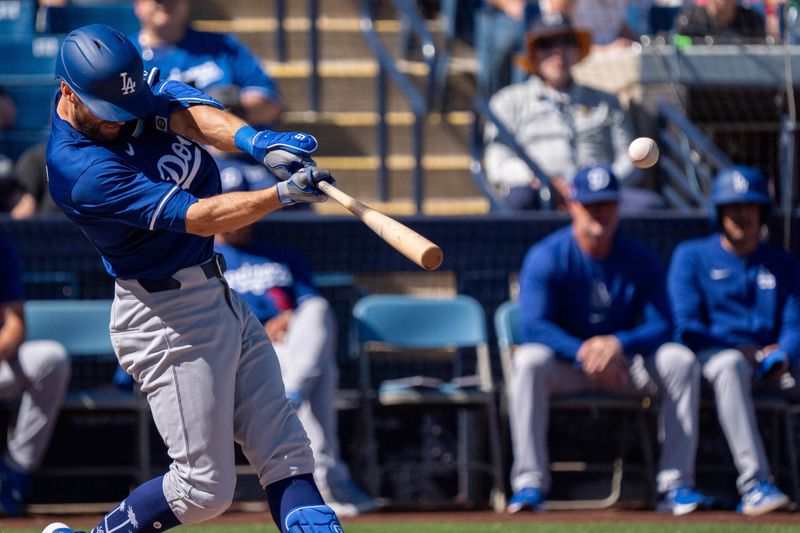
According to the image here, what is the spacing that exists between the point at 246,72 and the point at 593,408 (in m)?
2.43

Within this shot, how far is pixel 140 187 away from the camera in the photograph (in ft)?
11.1

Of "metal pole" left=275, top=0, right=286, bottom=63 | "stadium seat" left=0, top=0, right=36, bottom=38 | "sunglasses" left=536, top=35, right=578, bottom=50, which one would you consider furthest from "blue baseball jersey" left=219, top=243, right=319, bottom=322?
"stadium seat" left=0, top=0, right=36, bottom=38

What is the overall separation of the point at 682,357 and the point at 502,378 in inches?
42.8

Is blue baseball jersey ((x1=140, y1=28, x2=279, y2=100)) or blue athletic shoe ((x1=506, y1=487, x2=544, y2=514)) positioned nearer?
blue athletic shoe ((x1=506, y1=487, x2=544, y2=514))

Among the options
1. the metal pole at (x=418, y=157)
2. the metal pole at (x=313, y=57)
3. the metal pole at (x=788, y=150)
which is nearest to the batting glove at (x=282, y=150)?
the metal pole at (x=788, y=150)

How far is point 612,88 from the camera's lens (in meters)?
8.09

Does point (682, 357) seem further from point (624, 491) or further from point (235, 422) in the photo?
point (235, 422)

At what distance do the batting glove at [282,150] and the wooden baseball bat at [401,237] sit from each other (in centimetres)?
16

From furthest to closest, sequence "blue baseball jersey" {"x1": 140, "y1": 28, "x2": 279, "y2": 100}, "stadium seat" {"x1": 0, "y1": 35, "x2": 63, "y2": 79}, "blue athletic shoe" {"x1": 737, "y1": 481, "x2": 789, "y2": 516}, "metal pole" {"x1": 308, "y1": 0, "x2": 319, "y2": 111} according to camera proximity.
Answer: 1. "metal pole" {"x1": 308, "y1": 0, "x2": 319, "y2": 111}
2. "stadium seat" {"x1": 0, "y1": 35, "x2": 63, "y2": 79}
3. "blue baseball jersey" {"x1": 140, "y1": 28, "x2": 279, "y2": 100}
4. "blue athletic shoe" {"x1": 737, "y1": 481, "x2": 789, "y2": 516}

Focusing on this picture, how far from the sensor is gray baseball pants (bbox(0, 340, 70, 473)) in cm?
558

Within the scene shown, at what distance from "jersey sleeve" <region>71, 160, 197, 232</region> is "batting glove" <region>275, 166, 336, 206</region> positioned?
0.94 feet

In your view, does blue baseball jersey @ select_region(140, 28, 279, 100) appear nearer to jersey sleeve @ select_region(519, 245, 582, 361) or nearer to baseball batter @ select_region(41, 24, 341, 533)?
jersey sleeve @ select_region(519, 245, 582, 361)

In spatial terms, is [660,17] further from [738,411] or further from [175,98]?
Result: [175,98]

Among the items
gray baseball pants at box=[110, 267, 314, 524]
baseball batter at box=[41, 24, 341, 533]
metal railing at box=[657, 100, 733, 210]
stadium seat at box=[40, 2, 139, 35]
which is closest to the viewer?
baseball batter at box=[41, 24, 341, 533]
